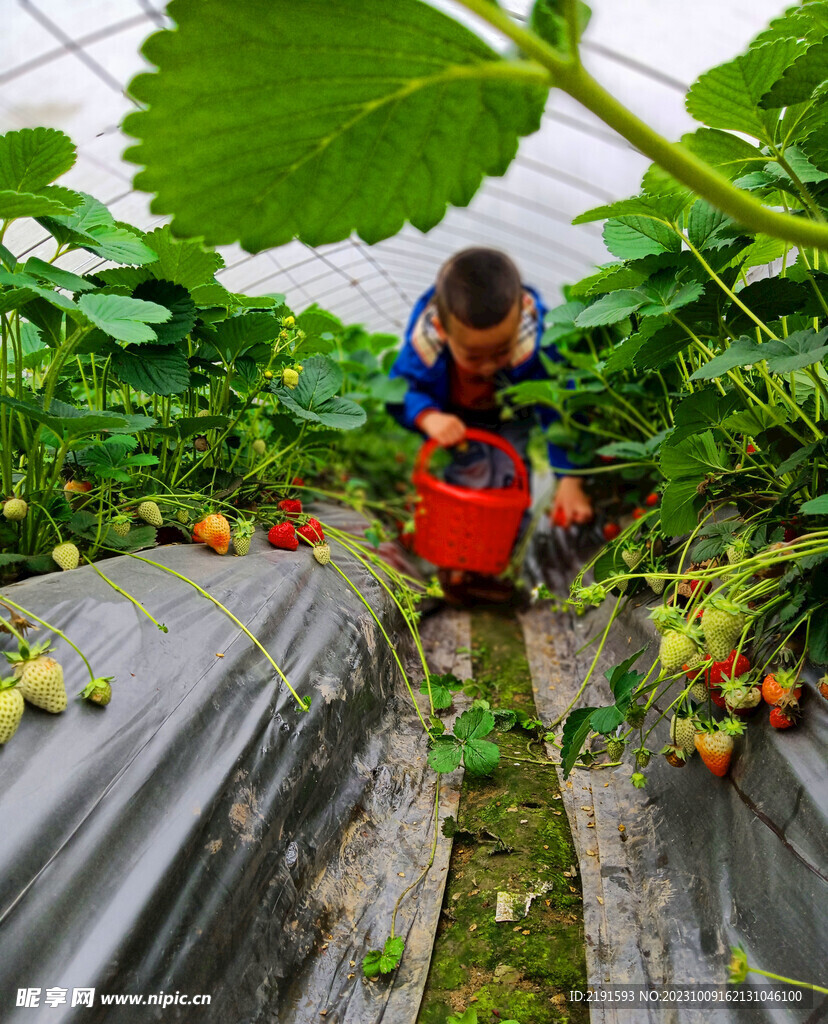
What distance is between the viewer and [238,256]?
3.03 meters

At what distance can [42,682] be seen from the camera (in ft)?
2.83

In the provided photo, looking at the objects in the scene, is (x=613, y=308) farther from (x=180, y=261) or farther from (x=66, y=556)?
(x=66, y=556)

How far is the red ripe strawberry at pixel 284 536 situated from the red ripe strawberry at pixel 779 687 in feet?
3.19

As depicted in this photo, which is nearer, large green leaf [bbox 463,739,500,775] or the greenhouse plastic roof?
large green leaf [bbox 463,739,500,775]

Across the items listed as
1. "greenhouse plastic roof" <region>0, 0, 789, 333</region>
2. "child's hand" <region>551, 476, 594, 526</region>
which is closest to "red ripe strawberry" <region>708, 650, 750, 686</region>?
"greenhouse plastic roof" <region>0, 0, 789, 333</region>

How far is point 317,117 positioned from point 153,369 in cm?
93

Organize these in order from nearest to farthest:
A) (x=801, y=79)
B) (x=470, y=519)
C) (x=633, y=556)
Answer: (x=801, y=79), (x=633, y=556), (x=470, y=519)

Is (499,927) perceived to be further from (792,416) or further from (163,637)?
(792,416)

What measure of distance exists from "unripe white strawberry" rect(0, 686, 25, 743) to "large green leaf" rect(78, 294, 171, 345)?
477mm

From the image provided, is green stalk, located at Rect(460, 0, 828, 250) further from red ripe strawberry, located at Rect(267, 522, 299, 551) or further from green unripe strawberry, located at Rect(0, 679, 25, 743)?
red ripe strawberry, located at Rect(267, 522, 299, 551)

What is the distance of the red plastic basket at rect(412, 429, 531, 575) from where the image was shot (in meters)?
2.56

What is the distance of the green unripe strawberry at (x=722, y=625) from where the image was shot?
906mm

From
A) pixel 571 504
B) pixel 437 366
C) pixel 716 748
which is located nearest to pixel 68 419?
pixel 716 748

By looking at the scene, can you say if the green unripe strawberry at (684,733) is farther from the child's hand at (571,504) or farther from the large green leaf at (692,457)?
the child's hand at (571,504)
